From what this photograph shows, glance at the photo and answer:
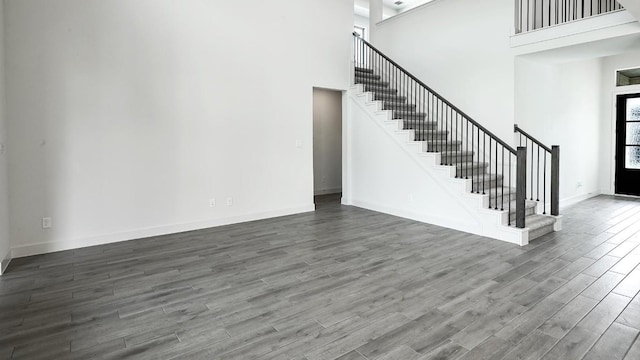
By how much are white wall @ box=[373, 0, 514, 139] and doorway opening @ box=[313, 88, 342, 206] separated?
83.3 inches

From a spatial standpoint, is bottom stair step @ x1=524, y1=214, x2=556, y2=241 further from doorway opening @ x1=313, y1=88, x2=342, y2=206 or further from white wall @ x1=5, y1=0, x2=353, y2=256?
doorway opening @ x1=313, y1=88, x2=342, y2=206

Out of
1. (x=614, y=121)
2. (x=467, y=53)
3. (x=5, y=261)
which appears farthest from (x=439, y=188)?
(x=614, y=121)

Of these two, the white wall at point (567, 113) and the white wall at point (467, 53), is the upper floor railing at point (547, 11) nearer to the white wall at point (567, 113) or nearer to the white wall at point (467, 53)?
the white wall at point (467, 53)

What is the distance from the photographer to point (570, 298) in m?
3.01

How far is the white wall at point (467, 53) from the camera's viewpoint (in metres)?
6.03

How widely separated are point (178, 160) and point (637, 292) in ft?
18.2

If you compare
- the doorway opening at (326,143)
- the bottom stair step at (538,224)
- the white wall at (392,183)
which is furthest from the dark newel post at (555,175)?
the doorway opening at (326,143)

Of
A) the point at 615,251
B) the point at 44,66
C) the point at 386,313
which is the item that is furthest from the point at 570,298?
the point at 44,66

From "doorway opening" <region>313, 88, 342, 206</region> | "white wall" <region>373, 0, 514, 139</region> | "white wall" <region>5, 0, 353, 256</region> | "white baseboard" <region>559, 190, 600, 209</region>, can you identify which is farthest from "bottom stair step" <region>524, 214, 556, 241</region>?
"doorway opening" <region>313, 88, 342, 206</region>

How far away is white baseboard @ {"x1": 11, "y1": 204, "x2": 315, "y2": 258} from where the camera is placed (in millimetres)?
4278

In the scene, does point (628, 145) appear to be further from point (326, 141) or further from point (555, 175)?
point (326, 141)

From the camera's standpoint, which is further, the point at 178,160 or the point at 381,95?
the point at 381,95

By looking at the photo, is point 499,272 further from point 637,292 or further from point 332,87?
point 332,87

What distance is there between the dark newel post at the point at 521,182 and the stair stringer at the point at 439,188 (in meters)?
0.16
